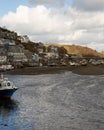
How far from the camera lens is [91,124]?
43188mm

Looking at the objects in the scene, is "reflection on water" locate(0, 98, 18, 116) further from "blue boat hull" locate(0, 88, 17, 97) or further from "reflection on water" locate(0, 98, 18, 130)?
"blue boat hull" locate(0, 88, 17, 97)

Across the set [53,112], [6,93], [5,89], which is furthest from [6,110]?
A: [6,93]

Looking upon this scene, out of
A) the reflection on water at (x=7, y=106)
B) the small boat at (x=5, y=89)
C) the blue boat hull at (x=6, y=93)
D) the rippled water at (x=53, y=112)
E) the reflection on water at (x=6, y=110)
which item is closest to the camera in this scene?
the rippled water at (x=53, y=112)

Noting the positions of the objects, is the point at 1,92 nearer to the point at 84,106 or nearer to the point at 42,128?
the point at 84,106

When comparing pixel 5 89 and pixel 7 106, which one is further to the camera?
pixel 5 89

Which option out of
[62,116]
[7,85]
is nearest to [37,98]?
[7,85]

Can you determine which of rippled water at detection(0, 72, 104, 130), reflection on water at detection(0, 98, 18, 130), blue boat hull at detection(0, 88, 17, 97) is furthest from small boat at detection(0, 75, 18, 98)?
rippled water at detection(0, 72, 104, 130)

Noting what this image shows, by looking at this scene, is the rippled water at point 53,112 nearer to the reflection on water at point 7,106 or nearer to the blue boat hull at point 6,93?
the reflection on water at point 7,106

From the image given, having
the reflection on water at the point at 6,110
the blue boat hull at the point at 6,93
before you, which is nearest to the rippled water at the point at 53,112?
the reflection on water at the point at 6,110

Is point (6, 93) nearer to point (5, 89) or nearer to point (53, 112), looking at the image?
point (5, 89)

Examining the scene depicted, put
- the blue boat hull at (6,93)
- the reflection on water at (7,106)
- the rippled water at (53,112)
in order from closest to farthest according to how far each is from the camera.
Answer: the rippled water at (53,112) < the reflection on water at (7,106) < the blue boat hull at (6,93)

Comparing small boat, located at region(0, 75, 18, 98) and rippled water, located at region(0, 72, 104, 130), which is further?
small boat, located at region(0, 75, 18, 98)

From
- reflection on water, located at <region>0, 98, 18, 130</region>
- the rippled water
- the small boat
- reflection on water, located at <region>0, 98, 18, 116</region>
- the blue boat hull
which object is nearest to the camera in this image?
the rippled water

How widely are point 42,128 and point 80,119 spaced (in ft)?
19.5
